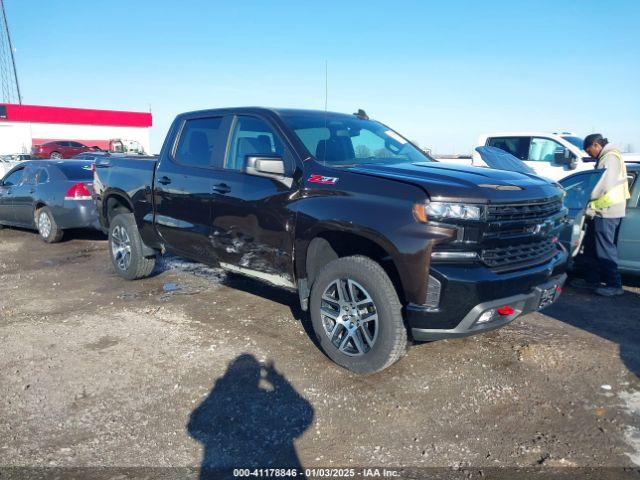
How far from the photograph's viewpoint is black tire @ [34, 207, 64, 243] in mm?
8883

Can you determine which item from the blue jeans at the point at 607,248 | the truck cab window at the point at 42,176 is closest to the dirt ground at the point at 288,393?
the blue jeans at the point at 607,248

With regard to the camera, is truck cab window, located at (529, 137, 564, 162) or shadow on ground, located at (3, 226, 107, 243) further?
truck cab window, located at (529, 137, 564, 162)

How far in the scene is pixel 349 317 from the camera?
3703 mm

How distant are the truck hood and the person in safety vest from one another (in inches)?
82.8

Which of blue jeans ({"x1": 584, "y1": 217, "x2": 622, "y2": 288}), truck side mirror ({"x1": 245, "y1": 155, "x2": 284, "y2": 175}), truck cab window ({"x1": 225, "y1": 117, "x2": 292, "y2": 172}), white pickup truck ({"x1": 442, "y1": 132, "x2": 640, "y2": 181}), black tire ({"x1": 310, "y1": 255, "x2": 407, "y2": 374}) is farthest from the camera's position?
white pickup truck ({"x1": 442, "y1": 132, "x2": 640, "y2": 181})

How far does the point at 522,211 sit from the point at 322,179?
1420 mm

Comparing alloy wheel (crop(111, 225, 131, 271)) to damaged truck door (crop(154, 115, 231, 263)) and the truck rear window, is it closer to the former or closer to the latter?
damaged truck door (crop(154, 115, 231, 263))

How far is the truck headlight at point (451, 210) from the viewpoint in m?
3.19

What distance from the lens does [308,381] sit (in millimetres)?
3641

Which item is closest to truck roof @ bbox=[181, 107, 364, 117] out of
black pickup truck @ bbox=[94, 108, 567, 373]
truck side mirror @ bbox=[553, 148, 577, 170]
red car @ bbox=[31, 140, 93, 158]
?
black pickup truck @ bbox=[94, 108, 567, 373]

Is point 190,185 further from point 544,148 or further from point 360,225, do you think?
point 544,148

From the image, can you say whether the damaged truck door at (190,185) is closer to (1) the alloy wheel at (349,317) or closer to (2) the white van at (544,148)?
(1) the alloy wheel at (349,317)

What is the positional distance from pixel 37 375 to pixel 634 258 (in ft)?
20.1

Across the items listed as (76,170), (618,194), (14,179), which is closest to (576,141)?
(618,194)
